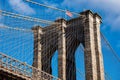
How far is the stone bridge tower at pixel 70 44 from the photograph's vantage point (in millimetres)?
47844

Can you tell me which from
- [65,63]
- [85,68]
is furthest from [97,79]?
[65,63]

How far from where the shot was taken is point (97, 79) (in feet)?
154

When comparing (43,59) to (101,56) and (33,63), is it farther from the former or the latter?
(101,56)

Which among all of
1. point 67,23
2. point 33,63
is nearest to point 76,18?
point 67,23

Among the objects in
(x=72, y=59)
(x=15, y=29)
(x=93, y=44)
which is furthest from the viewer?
(x=72, y=59)

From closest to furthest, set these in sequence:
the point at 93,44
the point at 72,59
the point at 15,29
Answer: the point at 15,29 → the point at 93,44 → the point at 72,59

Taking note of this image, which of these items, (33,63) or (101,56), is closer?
(101,56)

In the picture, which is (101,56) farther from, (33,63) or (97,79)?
(33,63)

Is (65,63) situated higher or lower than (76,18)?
lower

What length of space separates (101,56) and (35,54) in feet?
33.4

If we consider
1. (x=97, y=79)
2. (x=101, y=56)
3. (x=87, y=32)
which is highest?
(x=87, y=32)

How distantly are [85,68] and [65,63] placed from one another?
3730 mm

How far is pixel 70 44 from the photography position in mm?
52406

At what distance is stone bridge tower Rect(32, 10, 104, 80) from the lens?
47844 millimetres
